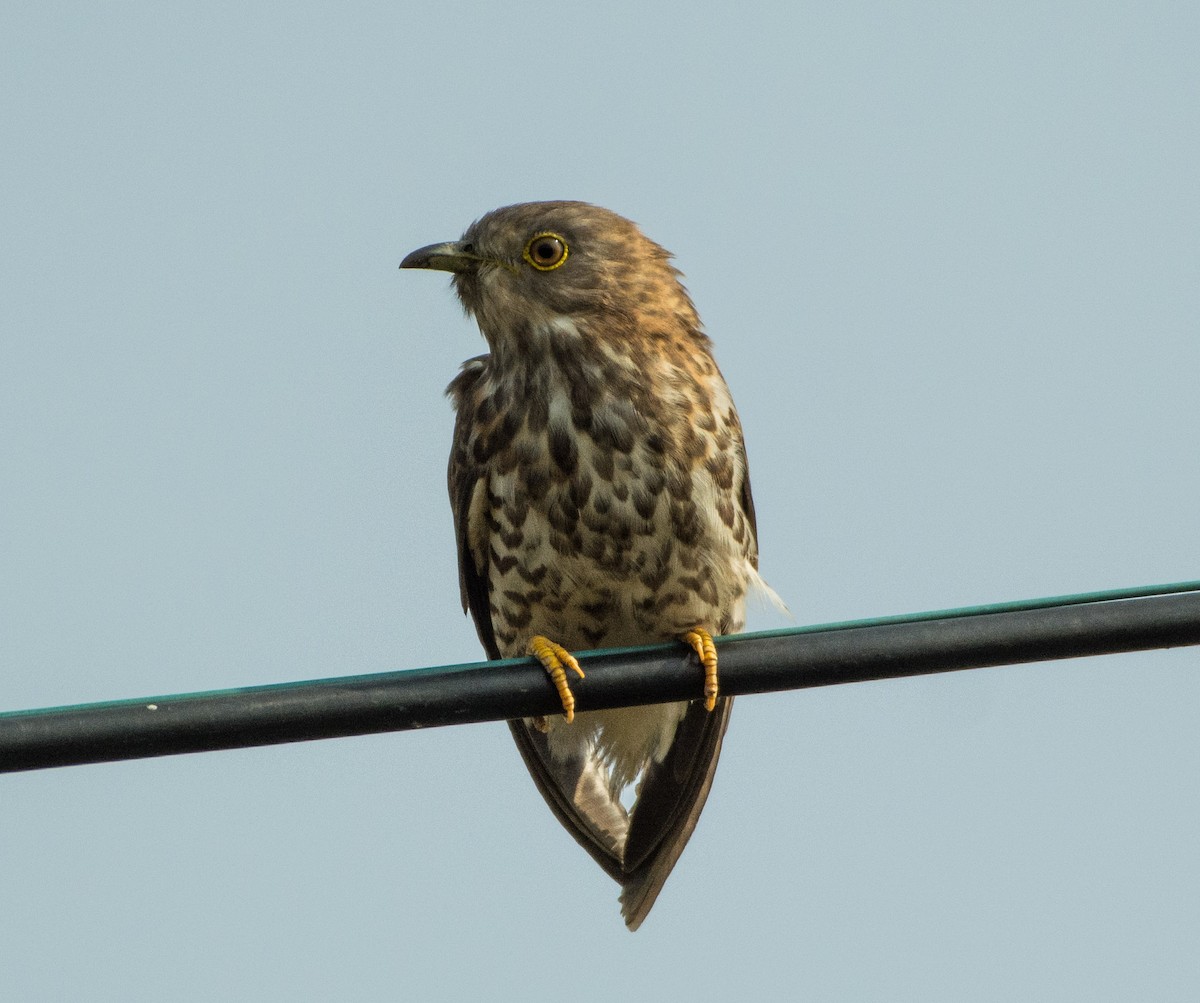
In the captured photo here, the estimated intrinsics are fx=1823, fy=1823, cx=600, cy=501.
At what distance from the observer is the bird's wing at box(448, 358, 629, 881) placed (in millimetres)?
6855

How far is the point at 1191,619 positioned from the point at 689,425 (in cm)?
245

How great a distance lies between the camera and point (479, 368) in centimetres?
723

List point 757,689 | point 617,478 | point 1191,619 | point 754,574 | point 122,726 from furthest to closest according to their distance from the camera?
1. point 754,574
2. point 617,478
3. point 757,689
4. point 1191,619
5. point 122,726

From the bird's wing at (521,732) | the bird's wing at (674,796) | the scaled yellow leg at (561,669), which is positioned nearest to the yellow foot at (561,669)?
the scaled yellow leg at (561,669)

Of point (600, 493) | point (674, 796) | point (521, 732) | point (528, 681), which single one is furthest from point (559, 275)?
point (528, 681)

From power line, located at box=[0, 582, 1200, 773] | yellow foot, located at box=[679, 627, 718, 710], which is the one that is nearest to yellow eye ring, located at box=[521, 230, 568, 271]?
yellow foot, located at box=[679, 627, 718, 710]

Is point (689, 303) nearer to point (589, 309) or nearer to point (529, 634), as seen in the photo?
point (589, 309)

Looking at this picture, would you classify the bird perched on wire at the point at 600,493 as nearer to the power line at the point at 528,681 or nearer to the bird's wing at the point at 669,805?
the bird's wing at the point at 669,805

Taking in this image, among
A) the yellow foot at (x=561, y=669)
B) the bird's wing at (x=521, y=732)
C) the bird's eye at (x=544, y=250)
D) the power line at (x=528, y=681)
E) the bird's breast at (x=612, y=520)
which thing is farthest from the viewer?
the bird's eye at (x=544, y=250)

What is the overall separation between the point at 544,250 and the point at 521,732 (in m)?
1.94

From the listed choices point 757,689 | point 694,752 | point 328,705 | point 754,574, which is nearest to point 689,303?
point 754,574

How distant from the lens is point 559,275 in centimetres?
710

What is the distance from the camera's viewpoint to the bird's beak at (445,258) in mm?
7285

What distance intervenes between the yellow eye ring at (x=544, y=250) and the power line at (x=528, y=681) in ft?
8.25
